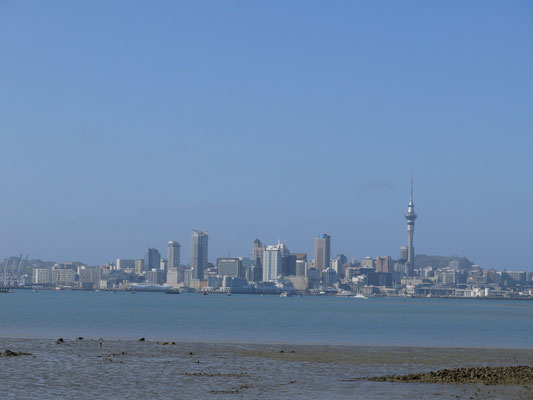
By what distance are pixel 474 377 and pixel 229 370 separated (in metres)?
12.8

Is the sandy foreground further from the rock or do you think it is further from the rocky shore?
the rocky shore

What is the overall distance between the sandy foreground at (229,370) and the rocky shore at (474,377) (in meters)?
0.74

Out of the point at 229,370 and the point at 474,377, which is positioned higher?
the point at 474,377

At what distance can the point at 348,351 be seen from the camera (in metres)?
62.0

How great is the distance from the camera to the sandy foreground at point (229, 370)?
3756 centimetres

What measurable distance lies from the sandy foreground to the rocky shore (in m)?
0.74

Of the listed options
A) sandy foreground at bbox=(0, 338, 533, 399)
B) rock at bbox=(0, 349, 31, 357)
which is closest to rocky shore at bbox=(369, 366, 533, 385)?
sandy foreground at bbox=(0, 338, 533, 399)

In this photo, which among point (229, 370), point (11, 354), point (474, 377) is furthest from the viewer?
point (11, 354)

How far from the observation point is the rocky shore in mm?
41562

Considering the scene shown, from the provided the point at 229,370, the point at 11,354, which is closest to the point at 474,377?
the point at 229,370

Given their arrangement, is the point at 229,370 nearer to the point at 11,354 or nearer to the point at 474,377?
the point at 474,377

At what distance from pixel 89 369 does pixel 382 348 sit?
28.5 meters

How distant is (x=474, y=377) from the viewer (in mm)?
Result: 42719

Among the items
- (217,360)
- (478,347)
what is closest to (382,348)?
(478,347)
